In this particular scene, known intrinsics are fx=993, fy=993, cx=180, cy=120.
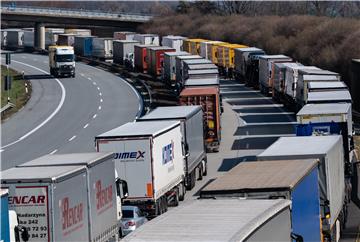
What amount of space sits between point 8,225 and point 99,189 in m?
4.78

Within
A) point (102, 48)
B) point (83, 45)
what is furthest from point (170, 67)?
point (83, 45)

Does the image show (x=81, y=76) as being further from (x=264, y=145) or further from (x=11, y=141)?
(x=264, y=145)

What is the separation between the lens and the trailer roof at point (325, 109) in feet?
127

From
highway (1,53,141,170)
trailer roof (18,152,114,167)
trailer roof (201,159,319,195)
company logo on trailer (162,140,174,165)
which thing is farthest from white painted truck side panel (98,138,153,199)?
highway (1,53,141,170)

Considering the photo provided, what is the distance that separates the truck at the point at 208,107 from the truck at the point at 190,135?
467cm

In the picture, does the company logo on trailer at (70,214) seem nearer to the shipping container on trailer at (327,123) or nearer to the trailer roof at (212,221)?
the trailer roof at (212,221)

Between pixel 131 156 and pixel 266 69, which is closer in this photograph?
pixel 131 156

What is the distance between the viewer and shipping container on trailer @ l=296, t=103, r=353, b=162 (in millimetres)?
36750

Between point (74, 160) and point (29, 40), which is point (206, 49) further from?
point (74, 160)

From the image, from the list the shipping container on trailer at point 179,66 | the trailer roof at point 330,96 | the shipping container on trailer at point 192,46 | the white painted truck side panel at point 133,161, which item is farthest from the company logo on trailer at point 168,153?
the shipping container on trailer at point 192,46

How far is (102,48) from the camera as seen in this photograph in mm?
120688

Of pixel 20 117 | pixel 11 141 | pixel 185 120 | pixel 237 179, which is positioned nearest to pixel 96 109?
pixel 20 117

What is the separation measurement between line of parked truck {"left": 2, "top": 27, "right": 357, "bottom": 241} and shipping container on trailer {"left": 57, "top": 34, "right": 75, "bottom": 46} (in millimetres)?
79658

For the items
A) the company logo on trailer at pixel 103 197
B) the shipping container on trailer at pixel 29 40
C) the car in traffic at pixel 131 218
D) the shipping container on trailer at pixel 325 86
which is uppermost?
the company logo on trailer at pixel 103 197
